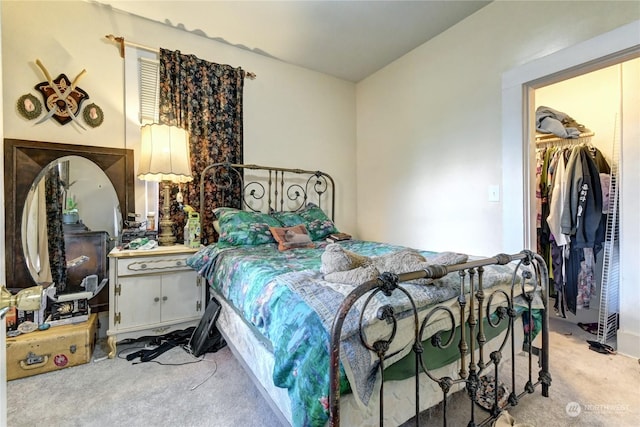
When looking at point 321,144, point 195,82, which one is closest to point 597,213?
point 321,144

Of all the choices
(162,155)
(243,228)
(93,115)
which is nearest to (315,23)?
(162,155)

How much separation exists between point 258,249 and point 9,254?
1741mm

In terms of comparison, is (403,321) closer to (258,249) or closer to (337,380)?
(337,380)

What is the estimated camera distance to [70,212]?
93.2 inches

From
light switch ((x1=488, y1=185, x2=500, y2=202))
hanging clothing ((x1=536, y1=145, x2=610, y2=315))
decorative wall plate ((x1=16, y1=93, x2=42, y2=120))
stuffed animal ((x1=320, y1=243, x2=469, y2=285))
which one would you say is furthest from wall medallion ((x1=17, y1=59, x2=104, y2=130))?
hanging clothing ((x1=536, y1=145, x2=610, y2=315))

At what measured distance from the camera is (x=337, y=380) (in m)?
0.96

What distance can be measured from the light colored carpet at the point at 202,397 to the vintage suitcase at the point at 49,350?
5 cm

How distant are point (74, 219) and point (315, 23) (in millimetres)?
2541

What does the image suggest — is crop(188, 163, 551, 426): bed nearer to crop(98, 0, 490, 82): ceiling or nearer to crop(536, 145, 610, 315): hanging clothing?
crop(536, 145, 610, 315): hanging clothing

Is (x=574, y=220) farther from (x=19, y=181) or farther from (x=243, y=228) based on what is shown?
(x=19, y=181)

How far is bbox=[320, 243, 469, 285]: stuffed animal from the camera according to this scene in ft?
4.19

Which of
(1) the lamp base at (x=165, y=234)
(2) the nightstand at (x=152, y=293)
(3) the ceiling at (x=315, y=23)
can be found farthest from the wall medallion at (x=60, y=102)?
(2) the nightstand at (x=152, y=293)

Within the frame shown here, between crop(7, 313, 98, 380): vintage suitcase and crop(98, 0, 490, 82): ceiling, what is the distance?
2462 mm

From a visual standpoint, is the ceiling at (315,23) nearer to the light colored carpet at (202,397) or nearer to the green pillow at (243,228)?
the green pillow at (243,228)
